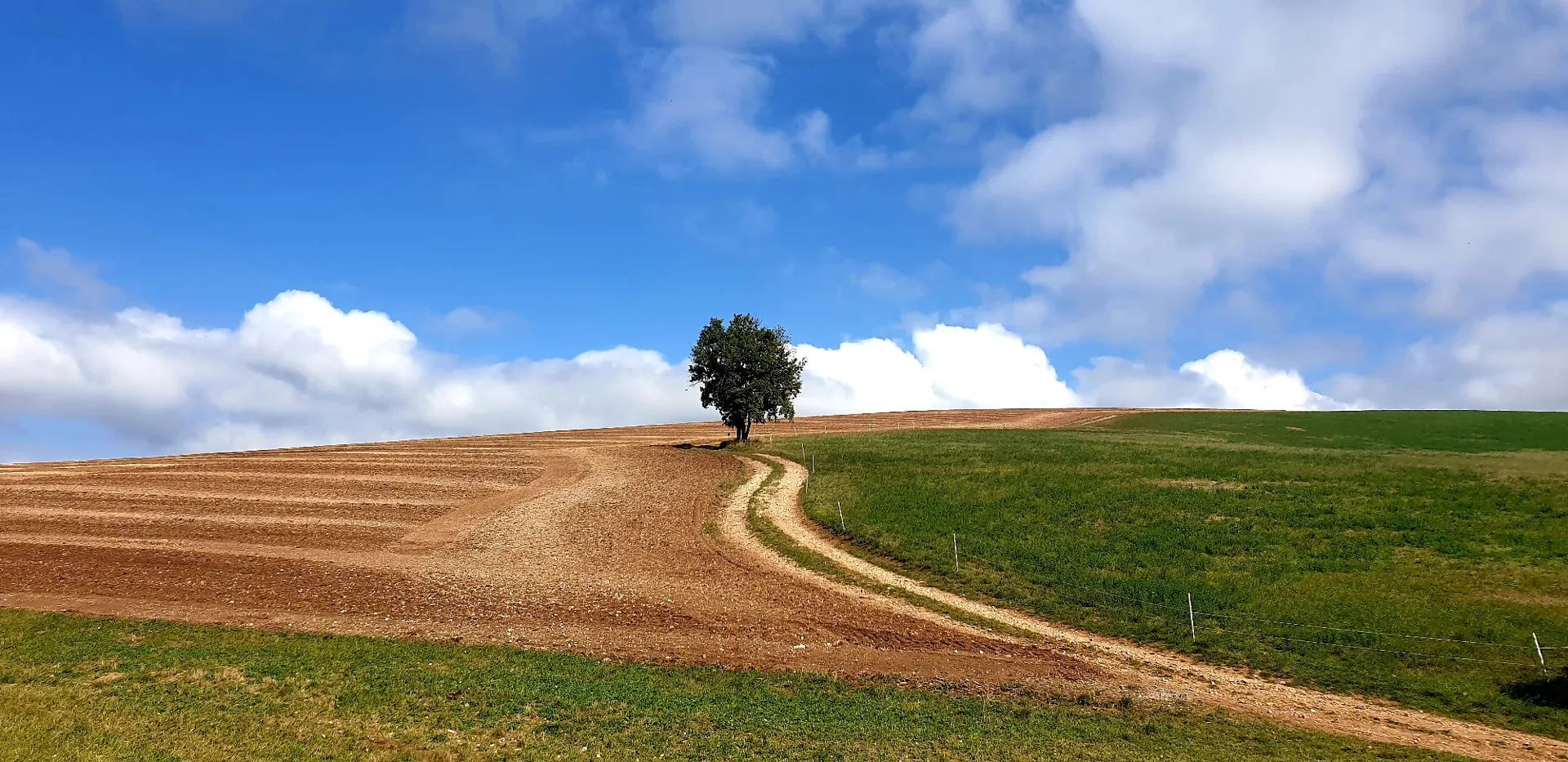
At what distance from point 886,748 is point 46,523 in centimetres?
4944

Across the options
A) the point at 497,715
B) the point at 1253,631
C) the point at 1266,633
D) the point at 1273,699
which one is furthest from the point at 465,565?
the point at 1266,633

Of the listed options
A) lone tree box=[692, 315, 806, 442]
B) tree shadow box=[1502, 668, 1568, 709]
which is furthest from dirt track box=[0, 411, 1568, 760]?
lone tree box=[692, 315, 806, 442]

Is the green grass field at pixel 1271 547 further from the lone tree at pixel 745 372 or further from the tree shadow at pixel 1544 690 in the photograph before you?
the lone tree at pixel 745 372

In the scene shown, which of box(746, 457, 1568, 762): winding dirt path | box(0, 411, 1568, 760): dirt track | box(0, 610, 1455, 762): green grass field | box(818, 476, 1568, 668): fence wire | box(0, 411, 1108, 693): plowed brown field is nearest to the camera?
box(0, 610, 1455, 762): green grass field

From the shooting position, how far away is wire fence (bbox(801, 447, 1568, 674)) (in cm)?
2581

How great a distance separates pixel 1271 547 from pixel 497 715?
115 feet

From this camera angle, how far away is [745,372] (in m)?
82.0

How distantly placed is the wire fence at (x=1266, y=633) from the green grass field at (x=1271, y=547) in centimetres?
9

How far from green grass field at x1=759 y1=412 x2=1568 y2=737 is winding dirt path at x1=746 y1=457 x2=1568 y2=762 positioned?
3.16ft

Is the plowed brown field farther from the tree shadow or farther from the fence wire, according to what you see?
the tree shadow

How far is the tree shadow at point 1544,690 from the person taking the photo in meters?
22.8

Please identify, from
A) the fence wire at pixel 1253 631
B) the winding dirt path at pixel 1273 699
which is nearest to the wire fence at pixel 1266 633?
the fence wire at pixel 1253 631

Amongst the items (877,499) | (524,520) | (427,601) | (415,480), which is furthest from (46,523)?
(877,499)

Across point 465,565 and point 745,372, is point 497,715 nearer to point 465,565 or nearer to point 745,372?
point 465,565
